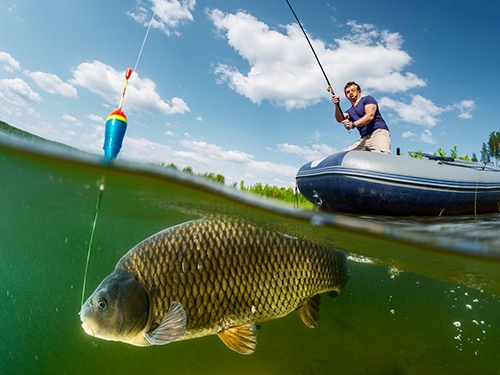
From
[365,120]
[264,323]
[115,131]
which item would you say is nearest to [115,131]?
[115,131]

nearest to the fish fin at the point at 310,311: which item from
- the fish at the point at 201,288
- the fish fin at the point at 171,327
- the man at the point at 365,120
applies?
the fish at the point at 201,288

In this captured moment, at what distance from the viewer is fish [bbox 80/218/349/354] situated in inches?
104

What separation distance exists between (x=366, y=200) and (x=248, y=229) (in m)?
4.89

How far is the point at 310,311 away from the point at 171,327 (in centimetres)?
150

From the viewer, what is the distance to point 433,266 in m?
7.08

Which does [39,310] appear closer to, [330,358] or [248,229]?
[330,358]

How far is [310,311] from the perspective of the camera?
11.6 ft

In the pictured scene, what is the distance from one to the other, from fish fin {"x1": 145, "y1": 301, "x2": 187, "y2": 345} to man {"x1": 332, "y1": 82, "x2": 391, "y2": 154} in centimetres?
660

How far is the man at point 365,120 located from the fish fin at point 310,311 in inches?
216

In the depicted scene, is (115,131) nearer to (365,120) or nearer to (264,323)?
(264,323)

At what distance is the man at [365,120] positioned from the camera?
26.7ft

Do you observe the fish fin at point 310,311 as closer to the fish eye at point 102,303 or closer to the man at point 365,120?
the fish eye at point 102,303

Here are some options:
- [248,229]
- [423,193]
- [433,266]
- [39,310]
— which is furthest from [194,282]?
[39,310]

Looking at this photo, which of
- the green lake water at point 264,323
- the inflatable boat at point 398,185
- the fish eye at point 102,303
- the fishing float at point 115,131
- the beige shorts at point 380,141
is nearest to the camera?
the fish eye at point 102,303
